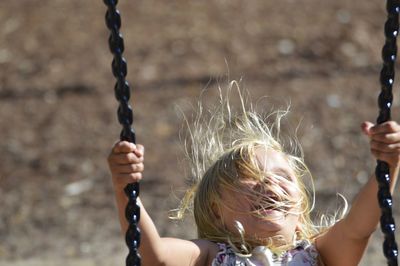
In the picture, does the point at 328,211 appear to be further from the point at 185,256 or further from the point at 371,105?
the point at 185,256

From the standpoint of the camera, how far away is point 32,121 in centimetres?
798

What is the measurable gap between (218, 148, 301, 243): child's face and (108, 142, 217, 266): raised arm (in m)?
0.12

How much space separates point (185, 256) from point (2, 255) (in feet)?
10.7

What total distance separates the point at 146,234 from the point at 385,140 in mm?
713

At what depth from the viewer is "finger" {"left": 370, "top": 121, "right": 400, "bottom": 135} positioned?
249cm

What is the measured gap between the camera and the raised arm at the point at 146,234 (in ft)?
8.51

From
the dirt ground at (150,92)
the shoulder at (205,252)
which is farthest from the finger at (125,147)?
the dirt ground at (150,92)

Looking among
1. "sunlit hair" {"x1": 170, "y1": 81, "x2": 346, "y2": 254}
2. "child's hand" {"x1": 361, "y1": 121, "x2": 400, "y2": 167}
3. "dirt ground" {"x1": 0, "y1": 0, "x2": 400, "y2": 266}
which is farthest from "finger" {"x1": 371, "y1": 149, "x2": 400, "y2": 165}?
"dirt ground" {"x1": 0, "y1": 0, "x2": 400, "y2": 266}

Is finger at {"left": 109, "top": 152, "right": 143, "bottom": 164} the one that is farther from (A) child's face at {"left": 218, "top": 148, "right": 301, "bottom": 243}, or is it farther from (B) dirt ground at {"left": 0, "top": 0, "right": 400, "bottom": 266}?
(B) dirt ground at {"left": 0, "top": 0, "right": 400, "bottom": 266}

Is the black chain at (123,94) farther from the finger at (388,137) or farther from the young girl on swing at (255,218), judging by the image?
the finger at (388,137)

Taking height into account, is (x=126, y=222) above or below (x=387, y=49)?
below

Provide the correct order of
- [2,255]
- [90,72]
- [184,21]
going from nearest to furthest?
1. [2,255]
2. [90,72]
3. [184,21]

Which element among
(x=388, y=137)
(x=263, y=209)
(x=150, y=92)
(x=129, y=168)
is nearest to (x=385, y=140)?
(x=388, y=137)

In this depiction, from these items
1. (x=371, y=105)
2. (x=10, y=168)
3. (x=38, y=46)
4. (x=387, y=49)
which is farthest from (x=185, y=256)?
(x=38, y=46)
